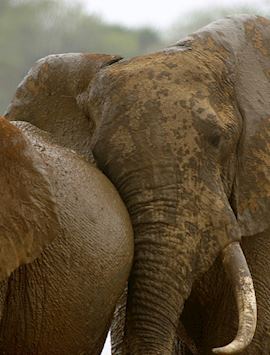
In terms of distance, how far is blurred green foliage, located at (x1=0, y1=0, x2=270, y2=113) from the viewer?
88.3ft

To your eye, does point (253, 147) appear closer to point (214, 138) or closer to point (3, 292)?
point (214, 138)

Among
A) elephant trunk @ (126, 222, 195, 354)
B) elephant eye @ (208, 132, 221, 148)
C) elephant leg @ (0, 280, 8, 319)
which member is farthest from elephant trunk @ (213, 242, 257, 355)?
elephant leg @ (0, 280, 8, 319)

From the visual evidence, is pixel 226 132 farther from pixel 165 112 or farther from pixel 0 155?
pixel 0 155

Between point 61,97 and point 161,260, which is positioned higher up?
point 61,97

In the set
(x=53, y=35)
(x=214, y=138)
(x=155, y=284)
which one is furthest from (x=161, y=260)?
(x=53, y=35)

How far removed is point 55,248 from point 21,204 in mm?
336

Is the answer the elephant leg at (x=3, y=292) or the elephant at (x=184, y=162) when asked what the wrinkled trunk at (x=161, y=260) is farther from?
the elephant leg at (x=3, y=292)

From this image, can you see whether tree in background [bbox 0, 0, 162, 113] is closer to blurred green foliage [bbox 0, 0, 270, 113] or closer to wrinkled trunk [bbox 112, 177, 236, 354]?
blurred green foliage [bbox 0, 0, 270, 113]

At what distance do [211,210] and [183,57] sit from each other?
580mm

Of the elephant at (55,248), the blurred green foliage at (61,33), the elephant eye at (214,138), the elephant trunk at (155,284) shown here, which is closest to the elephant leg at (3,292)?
the elephant at (55,248)

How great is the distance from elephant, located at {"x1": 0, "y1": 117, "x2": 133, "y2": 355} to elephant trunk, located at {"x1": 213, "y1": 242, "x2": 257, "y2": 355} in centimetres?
39

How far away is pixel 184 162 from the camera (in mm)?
5895

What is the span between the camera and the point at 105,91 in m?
6.01

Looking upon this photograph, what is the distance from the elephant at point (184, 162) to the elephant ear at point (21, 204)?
0.80 meters
